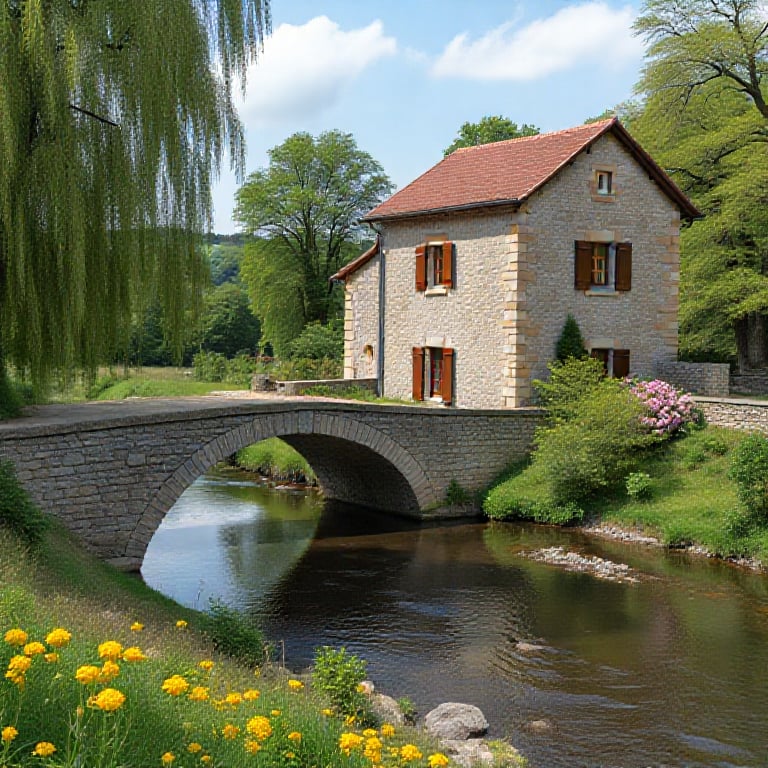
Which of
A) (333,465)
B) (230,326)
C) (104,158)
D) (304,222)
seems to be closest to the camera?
(104,158)

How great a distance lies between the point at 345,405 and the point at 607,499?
5.73m

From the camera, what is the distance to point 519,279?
21.9 metres

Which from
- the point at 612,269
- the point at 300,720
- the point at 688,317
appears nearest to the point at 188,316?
the point at 300,720

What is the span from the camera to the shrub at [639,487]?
1931 cm

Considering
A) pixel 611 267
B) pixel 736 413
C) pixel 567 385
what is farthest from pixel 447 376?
pixel 736 413

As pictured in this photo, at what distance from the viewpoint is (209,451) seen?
1639cm

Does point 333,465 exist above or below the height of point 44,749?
below

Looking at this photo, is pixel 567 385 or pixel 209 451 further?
pixel 567 385

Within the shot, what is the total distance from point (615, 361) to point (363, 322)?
7027 mm

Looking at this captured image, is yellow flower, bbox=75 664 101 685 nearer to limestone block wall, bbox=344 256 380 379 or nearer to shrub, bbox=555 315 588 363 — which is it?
shrub, bbox=555 315 588 363

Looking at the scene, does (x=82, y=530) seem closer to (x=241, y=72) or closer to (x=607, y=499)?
(x=241, y=72)

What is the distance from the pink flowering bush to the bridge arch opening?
5.01 metres

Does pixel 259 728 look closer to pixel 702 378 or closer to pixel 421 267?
pixel 421 267

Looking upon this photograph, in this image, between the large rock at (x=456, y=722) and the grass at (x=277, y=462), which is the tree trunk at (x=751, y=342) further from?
the large rock at (x=456, y=722)
